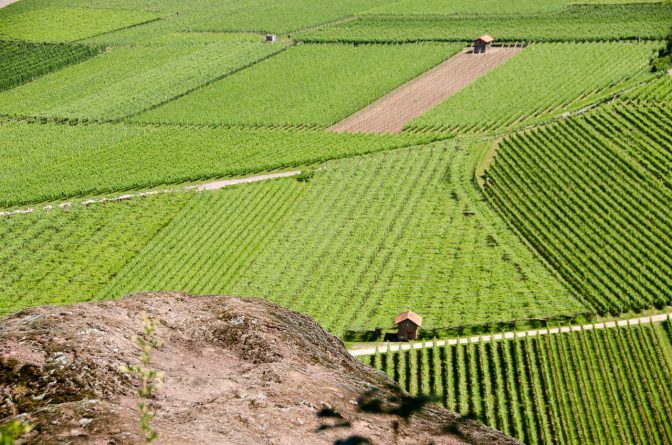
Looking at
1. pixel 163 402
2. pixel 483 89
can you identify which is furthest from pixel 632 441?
pixel 483 89

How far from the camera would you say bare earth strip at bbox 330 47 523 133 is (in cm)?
8888

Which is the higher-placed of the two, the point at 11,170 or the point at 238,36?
the point at 238,36

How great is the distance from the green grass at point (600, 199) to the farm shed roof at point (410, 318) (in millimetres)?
11412

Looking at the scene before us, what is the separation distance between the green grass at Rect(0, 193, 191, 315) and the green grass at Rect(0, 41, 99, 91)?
55969 mm

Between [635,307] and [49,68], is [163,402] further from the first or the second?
[49,68]

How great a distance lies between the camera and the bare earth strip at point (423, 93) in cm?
8888

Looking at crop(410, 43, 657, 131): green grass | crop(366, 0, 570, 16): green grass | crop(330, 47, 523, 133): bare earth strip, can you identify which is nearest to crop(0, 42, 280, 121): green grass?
crop(330, 47, 523, 133): bare earth strip

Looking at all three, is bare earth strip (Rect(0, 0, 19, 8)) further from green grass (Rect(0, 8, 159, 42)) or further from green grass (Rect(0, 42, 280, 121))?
green grass (Rect(0, 42, 280, 121))

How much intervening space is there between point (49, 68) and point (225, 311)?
114 meters

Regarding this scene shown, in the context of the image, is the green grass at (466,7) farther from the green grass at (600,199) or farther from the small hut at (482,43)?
the green grass at (600,199)

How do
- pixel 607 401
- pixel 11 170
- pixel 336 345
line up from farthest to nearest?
pixel 11 170
pixel 607 401
pixel 336 345

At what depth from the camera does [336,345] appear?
21500 mm

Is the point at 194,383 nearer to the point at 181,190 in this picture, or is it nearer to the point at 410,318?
the point at 410,318

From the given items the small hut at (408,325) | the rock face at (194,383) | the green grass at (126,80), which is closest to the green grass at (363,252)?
the small hut at (408,325)
